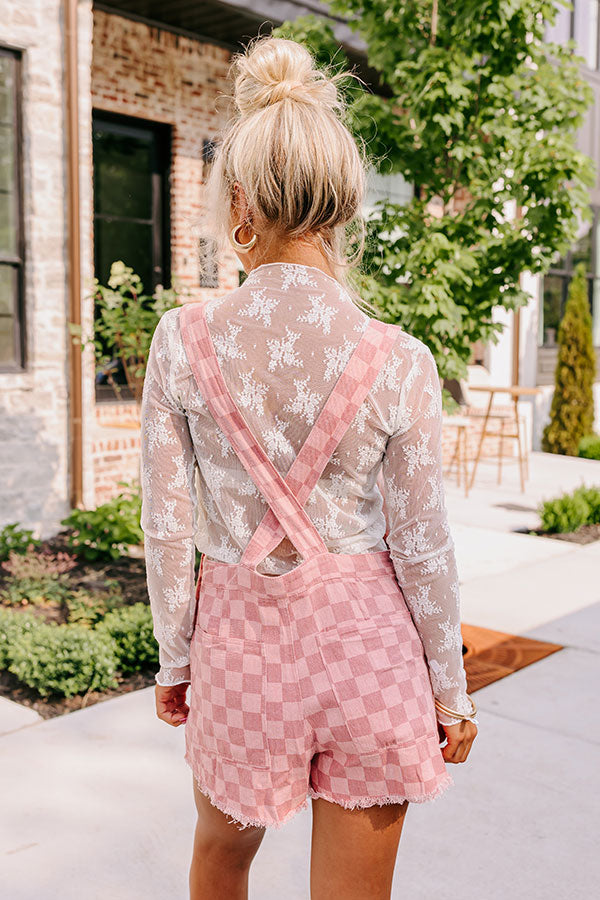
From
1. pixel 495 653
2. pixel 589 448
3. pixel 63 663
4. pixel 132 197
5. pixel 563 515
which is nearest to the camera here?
pixel 63 663

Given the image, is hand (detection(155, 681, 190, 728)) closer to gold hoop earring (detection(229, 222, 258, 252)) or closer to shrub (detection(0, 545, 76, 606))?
gold hoop earring (detection(229, 222, 258, 252))

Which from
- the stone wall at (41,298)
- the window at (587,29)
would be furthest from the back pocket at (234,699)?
the window at (587,29)

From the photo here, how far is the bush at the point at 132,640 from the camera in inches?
175

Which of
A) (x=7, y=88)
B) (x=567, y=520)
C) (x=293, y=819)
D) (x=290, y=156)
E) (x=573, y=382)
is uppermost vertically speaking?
(x=7, y=88)

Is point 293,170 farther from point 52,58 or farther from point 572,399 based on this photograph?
point 572,399

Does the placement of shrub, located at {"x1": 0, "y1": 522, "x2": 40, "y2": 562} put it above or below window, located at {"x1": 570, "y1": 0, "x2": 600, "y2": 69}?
below

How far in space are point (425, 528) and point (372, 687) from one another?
284mm

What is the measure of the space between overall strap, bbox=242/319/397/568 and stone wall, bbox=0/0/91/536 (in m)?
5.65

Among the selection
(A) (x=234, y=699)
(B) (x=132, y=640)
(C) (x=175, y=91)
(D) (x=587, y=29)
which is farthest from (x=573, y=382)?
(A) (x=234, y=699)

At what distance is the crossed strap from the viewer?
1484 millimetres

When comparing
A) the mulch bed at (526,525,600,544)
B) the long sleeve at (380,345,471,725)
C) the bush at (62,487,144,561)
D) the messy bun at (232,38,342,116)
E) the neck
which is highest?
the messy bun at (232,38,342,116)

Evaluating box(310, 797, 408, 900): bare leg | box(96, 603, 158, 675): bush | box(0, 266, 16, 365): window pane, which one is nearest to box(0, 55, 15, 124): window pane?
box(0, 266, 16, 365): window pane

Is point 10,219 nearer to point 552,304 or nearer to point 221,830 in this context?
point 221,830

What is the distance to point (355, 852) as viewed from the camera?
1.53 metres
